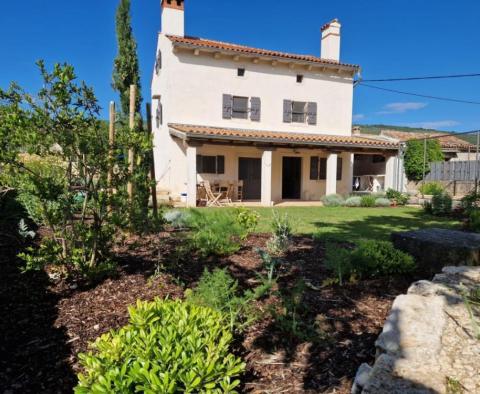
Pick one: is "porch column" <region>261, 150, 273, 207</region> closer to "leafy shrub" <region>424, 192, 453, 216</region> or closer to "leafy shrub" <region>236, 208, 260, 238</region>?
"leafy shrub" <region>424, 192, 453, 216</region>

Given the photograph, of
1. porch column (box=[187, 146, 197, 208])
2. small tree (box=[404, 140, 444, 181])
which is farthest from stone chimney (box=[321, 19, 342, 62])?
porch column (box=[187, 146, 197, 208])

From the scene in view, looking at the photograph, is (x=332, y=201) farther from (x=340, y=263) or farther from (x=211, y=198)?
(x=340, y=263)

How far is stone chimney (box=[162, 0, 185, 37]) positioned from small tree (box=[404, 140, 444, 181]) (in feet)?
51.5

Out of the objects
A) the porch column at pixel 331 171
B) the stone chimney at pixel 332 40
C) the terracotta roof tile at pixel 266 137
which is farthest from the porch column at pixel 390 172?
the stone chimney at pixel 332 40

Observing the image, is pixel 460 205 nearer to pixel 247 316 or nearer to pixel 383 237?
pixel 383 237

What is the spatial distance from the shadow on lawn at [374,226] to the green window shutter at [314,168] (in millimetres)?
7515

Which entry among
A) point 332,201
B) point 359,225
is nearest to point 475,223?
point 359,225

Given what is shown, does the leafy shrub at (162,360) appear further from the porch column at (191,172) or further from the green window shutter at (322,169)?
the green window shutter at (322,169)

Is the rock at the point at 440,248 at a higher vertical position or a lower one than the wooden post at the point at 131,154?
lower

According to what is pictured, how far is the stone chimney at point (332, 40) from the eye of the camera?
1803 centimetres

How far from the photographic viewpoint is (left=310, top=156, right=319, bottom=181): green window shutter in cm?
1744

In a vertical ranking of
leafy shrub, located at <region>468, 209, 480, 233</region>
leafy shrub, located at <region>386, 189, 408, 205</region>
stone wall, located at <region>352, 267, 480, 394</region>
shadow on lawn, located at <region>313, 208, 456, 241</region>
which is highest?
leafy shrub, located at <region>386, 189, 408, 205</region>

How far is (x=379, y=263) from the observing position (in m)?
3.66

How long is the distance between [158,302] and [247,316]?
73cm
